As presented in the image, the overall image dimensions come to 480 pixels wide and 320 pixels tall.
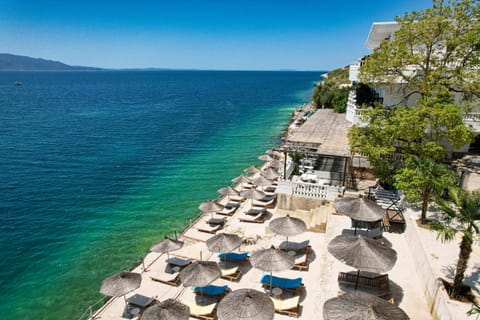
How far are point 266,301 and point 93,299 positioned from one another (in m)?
10.2

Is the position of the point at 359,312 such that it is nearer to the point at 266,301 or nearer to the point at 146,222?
the point at 266,301

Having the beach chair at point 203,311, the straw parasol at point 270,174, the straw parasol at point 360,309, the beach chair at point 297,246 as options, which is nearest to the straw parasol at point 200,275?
the beach chair at point 203,311

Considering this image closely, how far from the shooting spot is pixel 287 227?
14.5 metres

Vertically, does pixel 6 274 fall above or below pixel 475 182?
below

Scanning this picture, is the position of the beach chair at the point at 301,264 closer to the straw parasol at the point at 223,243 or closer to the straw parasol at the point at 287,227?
the straw parasol at the point at 287,227

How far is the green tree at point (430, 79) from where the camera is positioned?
571 inches

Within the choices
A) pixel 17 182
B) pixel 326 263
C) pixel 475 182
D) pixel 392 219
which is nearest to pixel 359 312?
pixel 326 263

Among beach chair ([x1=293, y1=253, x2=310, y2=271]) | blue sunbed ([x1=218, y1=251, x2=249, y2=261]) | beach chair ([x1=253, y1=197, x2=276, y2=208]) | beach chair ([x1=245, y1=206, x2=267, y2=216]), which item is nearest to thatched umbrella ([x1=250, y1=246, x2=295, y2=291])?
beach chair ([x1=293, y1=253, x2=310, y2=271])

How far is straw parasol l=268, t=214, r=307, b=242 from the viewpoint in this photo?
1433 cm

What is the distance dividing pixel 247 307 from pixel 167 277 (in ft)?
21.5

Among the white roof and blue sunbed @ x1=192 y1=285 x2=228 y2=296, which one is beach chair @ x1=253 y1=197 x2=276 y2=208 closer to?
blue sunbed @ x1=192 y1=285 x2=228 y2=296

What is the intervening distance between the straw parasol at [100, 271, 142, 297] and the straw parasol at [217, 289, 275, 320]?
4.62m

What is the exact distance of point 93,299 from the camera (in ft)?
49.7

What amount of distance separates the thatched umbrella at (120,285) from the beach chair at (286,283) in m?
5.41
